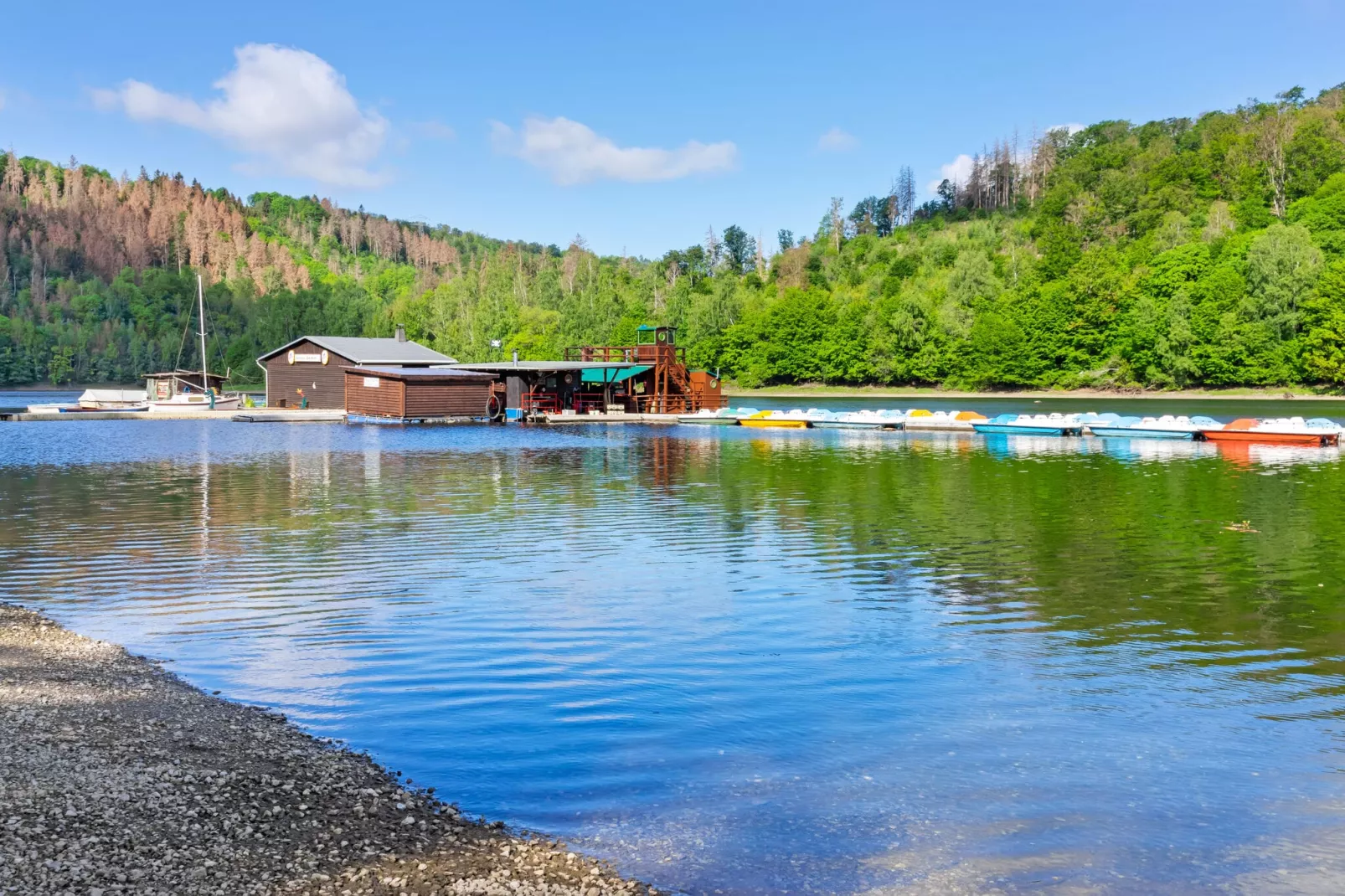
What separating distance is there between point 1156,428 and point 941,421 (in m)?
13.9

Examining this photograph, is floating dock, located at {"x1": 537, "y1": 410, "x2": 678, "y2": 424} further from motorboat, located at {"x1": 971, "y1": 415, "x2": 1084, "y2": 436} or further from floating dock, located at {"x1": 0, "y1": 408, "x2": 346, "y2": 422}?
motorboat, located at {"x1": 971, "y1": 415, "x2": 1084, "y2": 436}

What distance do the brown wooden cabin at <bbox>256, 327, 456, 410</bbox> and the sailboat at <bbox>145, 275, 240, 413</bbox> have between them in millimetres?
4564

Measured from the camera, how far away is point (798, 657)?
14.2 meters

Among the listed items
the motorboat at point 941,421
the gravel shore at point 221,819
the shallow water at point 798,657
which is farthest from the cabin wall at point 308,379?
the gravel shore at point 221,819

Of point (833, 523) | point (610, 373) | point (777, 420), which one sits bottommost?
point (833, 523)

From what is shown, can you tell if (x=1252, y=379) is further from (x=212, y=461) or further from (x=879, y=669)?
(x=879, y=669)

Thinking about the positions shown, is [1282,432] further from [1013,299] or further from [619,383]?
[1013,299]

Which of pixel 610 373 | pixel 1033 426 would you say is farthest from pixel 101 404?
pixel 1033 426

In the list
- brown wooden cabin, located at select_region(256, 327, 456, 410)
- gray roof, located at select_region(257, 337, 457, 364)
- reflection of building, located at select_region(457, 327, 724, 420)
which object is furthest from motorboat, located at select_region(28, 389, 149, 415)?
reflection of building, located at select_region(457, 327, 724, 420)

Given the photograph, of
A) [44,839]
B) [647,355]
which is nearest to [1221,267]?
[647,355]

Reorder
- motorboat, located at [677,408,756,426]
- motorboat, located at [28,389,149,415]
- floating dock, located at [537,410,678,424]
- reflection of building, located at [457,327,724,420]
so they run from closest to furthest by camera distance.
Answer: motorboat, located at [677,408,756,426]
floating dock, located at [537,410,678,424]
reflection of building, located at [457,327,724,420]
motorboat, located at [28,389,149,415]

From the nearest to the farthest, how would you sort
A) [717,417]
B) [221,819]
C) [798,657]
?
[221,819] → [798,657] → [717,417]

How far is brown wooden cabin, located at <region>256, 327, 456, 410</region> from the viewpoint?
274ft

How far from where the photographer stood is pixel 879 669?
1358 centimetres
